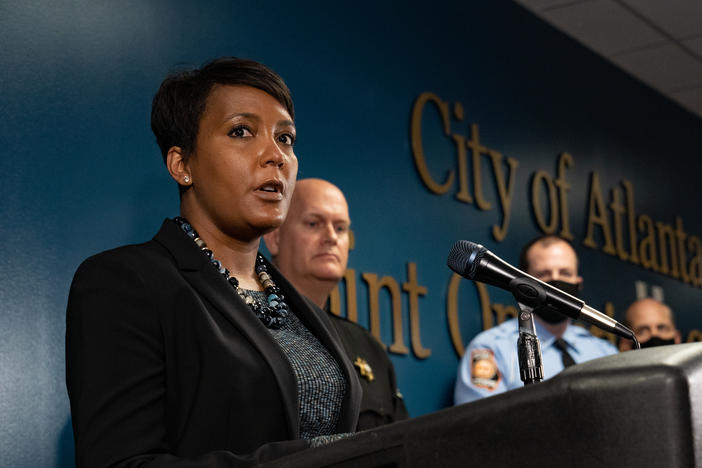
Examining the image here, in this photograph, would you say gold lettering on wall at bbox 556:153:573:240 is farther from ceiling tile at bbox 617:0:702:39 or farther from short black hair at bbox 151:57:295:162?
short black hair at bbox 151:57:295:162

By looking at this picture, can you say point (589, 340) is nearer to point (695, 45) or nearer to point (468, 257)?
point (695, 45)

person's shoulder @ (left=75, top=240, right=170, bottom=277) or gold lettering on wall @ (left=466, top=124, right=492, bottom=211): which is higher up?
gold lettering on wall @ (left=466, top=124, right=492, bottom=211)

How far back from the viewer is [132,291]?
1.28 metres

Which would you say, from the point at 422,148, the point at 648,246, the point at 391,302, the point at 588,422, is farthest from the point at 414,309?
the point at 588,422

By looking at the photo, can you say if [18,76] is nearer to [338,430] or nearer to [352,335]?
[352,335]

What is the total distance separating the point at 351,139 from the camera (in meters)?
3.42

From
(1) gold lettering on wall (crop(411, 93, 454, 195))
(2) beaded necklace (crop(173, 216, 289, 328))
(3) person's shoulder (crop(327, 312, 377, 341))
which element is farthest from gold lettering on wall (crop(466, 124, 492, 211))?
(2) beaded necklace (crop(173, 216, 289, 328))

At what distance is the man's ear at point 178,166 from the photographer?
5.10ft

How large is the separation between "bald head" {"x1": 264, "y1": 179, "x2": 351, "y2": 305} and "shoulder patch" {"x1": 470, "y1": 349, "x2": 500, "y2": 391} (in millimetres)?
849

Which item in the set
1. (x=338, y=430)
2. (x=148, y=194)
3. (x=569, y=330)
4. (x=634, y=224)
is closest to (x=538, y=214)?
(x=569, y=330)

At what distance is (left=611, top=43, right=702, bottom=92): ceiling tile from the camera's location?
16.9 feet

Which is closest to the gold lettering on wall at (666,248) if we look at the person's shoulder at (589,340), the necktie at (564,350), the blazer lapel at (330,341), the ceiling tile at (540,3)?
the ceiling tile at (540,3)

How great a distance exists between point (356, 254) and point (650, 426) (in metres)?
2.68

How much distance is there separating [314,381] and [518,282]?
0.35 metres
